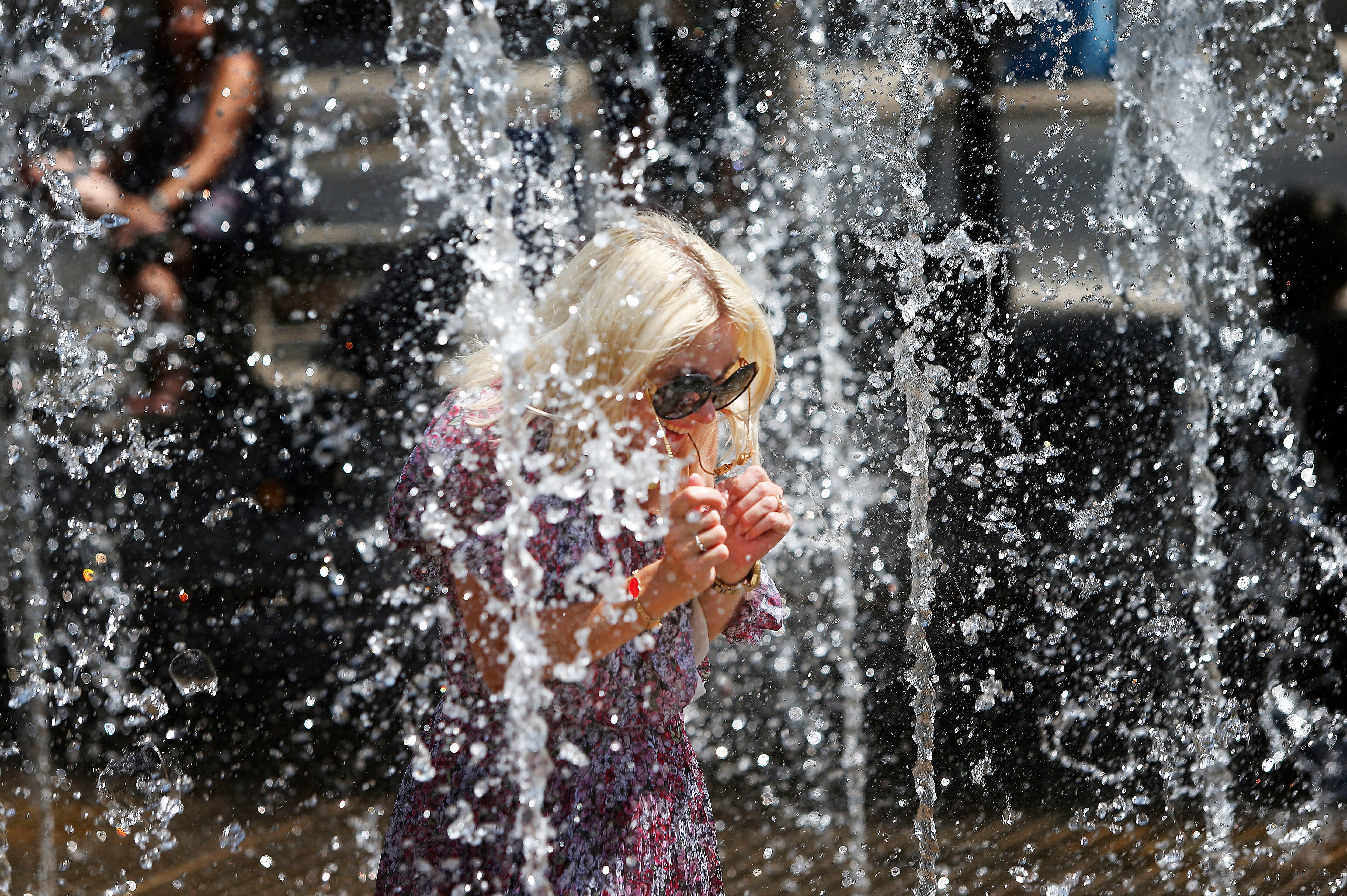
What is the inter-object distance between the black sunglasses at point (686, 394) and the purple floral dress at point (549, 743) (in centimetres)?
16

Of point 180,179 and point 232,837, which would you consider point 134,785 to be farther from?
point 180,179

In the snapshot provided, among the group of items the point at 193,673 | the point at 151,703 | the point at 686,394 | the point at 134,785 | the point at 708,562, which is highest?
the point at 686,394

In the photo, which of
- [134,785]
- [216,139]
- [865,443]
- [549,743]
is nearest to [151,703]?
[134,785]

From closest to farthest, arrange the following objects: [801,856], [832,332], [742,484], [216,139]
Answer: [742,484]
[801,856]
[216,139]
[832,332]

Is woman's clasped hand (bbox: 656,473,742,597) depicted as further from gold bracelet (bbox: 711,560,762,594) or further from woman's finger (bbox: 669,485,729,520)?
gold bracelet (bbox: 711,560,762,594)

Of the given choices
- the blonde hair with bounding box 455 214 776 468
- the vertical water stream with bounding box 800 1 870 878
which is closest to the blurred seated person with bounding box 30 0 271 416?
the vertical water stream with bounding box 800 1 870 878

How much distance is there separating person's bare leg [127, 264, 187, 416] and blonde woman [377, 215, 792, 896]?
9.53 ft

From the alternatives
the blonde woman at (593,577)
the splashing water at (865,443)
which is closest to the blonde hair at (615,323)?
the blonde woman at (593,577)

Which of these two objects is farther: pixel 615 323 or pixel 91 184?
pixel 91 184

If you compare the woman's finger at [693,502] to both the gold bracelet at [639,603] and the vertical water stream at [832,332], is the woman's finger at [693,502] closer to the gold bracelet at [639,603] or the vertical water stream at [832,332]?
the gold bracelet at [639,603]

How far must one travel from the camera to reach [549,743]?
159cm

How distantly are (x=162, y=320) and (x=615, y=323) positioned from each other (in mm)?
3087

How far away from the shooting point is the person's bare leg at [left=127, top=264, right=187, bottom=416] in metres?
4.14

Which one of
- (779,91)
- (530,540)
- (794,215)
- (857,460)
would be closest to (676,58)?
(779,91)
